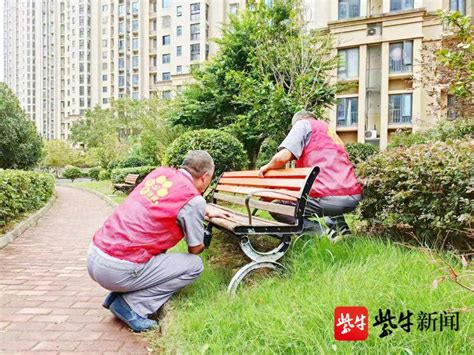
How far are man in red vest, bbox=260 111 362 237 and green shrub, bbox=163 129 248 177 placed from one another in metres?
5.38

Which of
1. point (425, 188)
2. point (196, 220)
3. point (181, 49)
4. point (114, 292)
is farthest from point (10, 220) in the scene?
point (181, 49)

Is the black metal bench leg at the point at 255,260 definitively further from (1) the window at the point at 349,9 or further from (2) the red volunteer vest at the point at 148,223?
(1) the window at the point at 349,9

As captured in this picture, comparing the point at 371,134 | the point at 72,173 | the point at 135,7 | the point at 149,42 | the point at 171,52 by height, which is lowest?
the point at 72,173

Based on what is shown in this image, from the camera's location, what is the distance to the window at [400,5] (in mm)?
26766

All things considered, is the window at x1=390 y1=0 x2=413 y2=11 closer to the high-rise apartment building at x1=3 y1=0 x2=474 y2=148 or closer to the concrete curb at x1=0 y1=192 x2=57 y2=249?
the high-rise apartment building at x1=3 y1=0 x2=474 y2=148

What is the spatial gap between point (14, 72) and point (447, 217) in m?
136

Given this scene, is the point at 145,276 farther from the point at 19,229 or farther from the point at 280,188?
the point at 19,229

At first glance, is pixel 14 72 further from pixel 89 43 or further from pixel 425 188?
pixel 425 188

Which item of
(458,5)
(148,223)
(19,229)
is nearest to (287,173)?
(148,223)

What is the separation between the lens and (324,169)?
3.87 m

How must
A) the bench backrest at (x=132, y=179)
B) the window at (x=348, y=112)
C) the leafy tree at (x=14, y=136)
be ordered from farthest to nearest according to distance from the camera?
1. the window at (x=348, y=112)
2. the leafy tree at (x=14, y=136)
3. the bench backrest at (x=132, y=179)

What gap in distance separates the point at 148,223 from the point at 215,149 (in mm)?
6497

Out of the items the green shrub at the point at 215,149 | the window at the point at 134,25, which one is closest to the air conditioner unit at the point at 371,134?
the green shrub at the point at 215,149

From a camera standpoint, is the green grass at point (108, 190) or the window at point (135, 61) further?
the window at point (135, 61)
